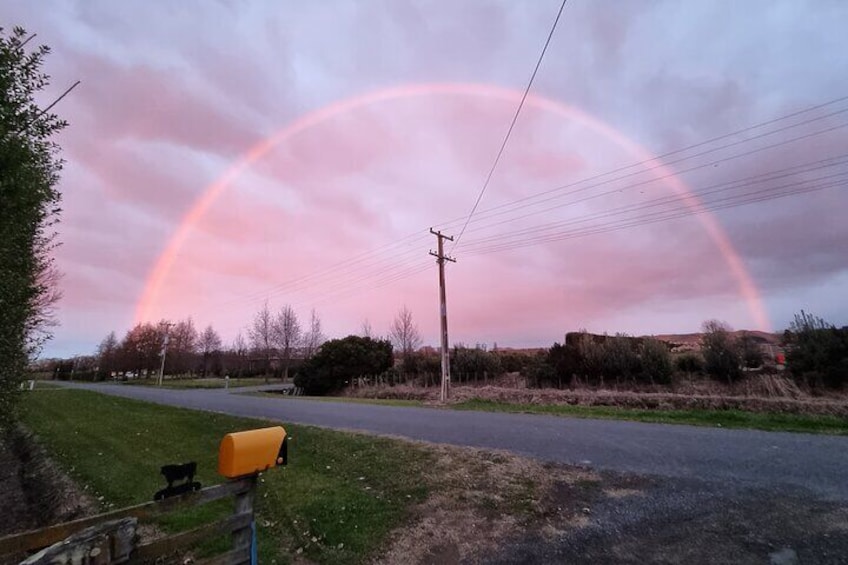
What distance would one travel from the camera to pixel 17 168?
5078 mm

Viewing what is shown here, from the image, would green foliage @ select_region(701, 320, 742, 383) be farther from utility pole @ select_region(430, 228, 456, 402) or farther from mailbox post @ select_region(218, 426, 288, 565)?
mailbox post @ select_region(218, 426, 288, 565)

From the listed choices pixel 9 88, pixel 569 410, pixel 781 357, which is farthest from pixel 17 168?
pixel 781 357

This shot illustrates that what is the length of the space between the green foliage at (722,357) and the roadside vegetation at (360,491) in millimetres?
17199

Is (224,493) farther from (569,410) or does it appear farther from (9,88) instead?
(569,410)

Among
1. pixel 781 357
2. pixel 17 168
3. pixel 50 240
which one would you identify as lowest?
pixel 781 357

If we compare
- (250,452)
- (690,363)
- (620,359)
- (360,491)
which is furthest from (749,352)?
(250,452)

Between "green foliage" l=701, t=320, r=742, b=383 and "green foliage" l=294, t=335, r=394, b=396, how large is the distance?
22.9m

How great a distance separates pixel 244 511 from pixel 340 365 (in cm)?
3301

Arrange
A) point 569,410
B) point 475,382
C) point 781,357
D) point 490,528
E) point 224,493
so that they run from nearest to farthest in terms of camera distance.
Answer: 1. point 224,493
2. point 490,528
3. point 569,410
4. point 781,357
5. point 475,382

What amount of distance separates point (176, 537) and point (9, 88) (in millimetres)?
5238

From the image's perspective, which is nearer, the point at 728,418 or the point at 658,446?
the point at 658,446

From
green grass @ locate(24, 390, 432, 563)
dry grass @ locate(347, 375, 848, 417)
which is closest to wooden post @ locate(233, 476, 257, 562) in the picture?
green grass @ locate(24, 390, 432, 563)

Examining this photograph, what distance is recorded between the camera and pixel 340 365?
3575 centimetres

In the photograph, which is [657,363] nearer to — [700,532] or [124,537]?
[700,532]
